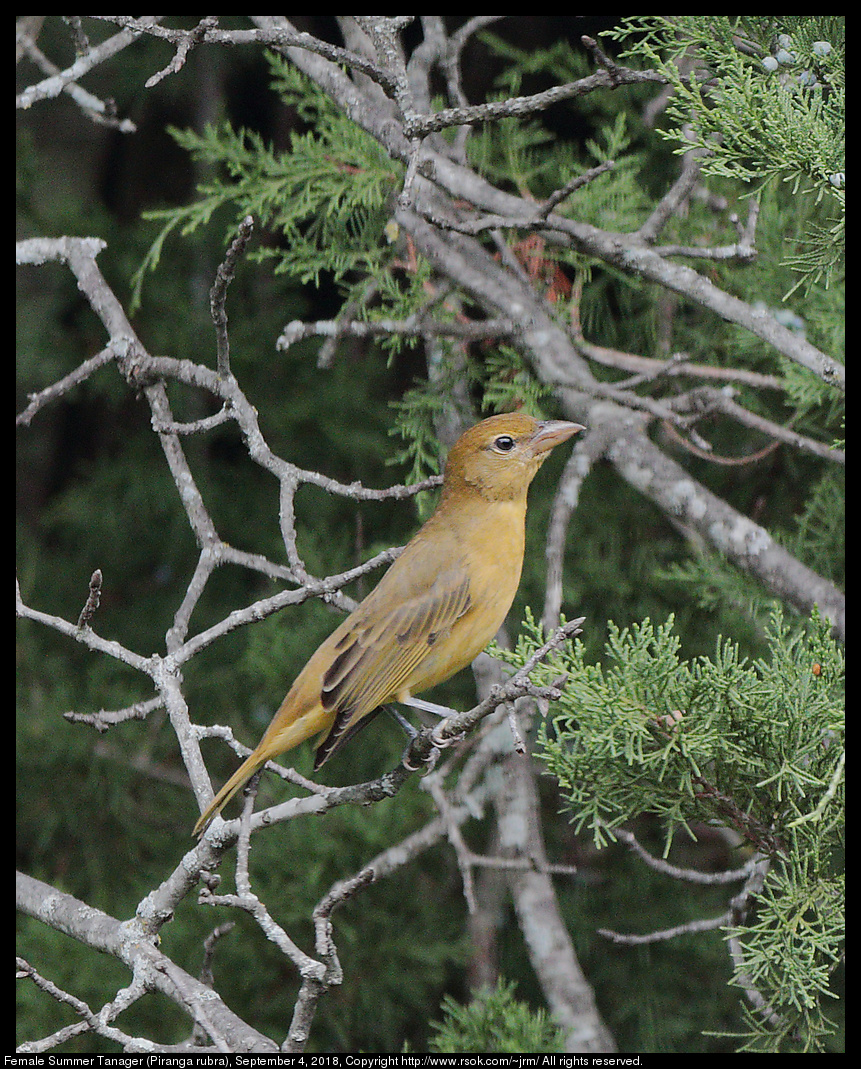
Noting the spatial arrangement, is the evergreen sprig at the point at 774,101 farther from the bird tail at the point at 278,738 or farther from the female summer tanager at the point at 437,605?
the bird tail at the point at 278,738

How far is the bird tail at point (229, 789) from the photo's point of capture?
2.46 m

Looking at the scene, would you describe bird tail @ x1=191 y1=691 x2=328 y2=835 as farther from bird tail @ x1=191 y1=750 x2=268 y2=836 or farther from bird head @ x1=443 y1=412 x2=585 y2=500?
bird head @ x1=443 y1=412 x2=585 y2=500

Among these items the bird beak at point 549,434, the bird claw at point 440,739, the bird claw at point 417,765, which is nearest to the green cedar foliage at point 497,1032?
the bird claw at point 417,765

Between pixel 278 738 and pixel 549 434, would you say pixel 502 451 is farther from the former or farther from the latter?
pixel 278 738

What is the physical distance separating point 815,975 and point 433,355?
93.3 inches

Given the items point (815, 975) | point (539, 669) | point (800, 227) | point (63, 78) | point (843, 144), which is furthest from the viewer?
point (800, 227)

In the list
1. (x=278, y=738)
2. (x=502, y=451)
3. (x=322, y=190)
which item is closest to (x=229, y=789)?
(x=278, y=738)

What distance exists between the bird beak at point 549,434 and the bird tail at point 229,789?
3.89 ft

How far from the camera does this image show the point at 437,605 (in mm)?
3072

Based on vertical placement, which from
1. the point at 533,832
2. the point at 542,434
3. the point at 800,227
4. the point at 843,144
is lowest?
the point at 533,832

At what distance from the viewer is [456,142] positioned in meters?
3.94

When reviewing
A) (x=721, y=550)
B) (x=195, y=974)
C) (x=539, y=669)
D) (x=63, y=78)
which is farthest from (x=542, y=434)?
(x=195, y=974)

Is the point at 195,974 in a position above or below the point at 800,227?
below
